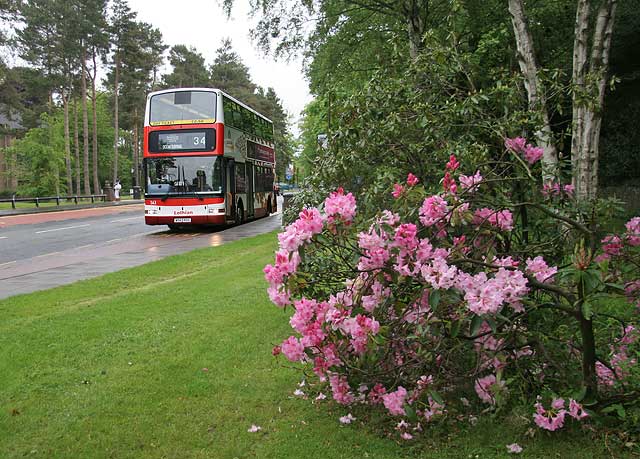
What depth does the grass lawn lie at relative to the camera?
338cm

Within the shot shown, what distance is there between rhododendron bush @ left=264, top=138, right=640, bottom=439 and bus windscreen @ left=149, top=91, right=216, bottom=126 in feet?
51.1

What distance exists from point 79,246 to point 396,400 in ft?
47.1

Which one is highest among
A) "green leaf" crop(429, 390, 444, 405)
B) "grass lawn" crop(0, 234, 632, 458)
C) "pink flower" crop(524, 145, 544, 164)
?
"pink flower" crop(524, 145, 544, 164)

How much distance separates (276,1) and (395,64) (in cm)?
1212

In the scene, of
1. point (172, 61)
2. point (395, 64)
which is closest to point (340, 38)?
point (395, 64)

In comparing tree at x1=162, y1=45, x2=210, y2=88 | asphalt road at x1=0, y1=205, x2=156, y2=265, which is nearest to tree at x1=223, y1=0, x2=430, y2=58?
asphalt road at x1=0, y1=205, x2=156, y2=265

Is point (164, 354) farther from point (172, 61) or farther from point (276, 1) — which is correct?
point (172, 61)

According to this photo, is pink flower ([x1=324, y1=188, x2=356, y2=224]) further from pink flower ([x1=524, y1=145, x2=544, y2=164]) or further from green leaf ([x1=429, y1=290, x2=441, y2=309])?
pink flower ([x1=524, y1=145, x2=544, y2=164])

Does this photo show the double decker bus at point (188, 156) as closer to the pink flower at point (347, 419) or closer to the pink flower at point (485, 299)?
the pink flower at point (347, 419)

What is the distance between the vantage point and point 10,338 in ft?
19.3

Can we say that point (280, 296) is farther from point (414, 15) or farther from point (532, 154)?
point (414, 15)

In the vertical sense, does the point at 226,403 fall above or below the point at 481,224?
below

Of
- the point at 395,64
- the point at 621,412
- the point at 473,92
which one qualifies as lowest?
the point at 621,412

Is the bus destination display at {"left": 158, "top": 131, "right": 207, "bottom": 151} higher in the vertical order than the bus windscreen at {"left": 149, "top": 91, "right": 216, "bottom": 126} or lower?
lower
